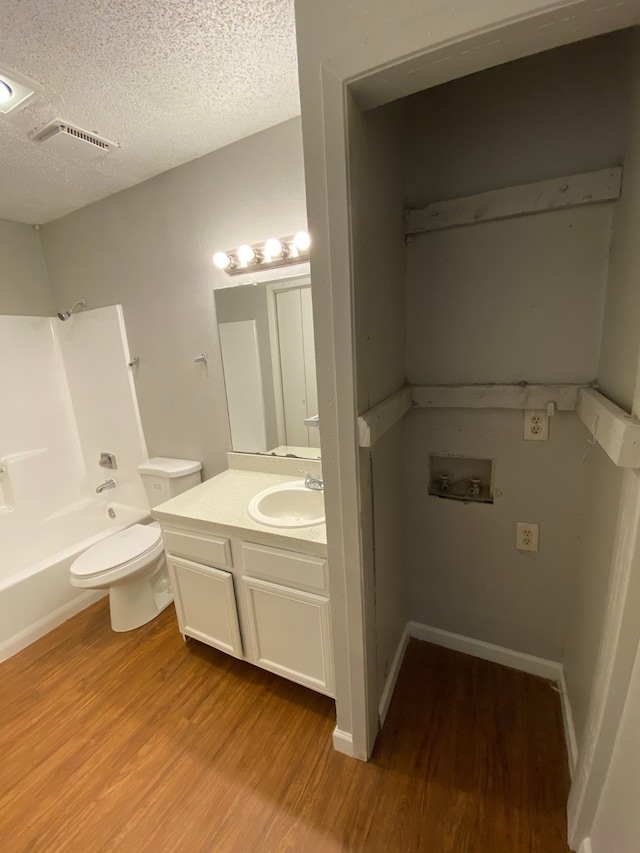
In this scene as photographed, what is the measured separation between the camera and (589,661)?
1.15 m

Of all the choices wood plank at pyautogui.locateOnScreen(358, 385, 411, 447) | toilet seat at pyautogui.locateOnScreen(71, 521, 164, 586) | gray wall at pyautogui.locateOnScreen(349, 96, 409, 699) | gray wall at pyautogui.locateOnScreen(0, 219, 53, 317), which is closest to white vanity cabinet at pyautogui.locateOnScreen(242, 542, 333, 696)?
gray wall at pyautogui.locateOnScreen(349, 96, 409, 699)

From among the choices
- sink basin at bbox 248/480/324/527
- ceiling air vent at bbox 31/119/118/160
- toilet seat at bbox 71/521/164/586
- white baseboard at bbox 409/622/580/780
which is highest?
ceiling air vent at bbox 31/119/118/160

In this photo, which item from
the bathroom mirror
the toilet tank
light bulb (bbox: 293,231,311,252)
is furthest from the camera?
the toilet tank

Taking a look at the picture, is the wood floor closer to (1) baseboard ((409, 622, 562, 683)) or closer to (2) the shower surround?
(1) baseboard ((409, 622, 562, 683))

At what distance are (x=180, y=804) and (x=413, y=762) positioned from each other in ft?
2.66

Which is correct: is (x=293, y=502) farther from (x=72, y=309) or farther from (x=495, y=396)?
(x=72, y=309)

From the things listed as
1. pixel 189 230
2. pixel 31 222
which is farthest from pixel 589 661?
pixel 31 222

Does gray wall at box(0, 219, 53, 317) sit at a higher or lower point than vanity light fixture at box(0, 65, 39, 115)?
lower

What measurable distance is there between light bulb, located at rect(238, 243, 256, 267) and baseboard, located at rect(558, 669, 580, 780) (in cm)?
232

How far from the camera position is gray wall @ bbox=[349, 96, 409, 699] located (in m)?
0.97

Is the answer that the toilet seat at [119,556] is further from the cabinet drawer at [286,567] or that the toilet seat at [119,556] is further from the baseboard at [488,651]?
the baseboard at [488,651]

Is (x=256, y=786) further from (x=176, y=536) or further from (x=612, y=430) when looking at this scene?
(x=612, y=430)

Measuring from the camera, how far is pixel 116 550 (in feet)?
6.37

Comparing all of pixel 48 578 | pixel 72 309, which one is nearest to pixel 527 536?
pixel 48 578
